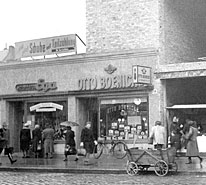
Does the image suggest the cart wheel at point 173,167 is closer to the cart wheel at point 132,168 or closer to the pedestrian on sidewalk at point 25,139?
the cart wheel at point 132,168

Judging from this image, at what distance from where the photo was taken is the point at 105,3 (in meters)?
26.0

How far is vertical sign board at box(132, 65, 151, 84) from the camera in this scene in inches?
899

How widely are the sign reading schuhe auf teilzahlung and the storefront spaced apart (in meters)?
0.31

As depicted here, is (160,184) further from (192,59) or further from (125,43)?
(192,59)

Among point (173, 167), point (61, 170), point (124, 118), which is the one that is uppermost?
point (124, 118)

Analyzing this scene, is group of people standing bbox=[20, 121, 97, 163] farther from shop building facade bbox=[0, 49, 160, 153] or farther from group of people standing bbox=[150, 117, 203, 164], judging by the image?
group of people standing bbox=[150, 117, 203, 164]

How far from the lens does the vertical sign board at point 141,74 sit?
22828 mm

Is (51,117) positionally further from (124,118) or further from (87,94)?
(124,118)

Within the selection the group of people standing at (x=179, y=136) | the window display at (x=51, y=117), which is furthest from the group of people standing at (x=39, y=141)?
the group of people standing at (x=179, y=136)

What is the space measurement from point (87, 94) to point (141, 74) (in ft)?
13.0

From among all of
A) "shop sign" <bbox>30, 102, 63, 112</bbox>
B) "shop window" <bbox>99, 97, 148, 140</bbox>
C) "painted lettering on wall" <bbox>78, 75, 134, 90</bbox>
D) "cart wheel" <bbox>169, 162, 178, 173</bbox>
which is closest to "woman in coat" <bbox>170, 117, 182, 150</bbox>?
"shop window" <bbox>99, 97, 148, 140</bbox>

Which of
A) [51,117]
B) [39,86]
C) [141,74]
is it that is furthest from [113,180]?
[39,86]

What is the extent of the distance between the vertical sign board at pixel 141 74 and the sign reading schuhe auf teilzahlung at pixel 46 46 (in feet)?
15.8

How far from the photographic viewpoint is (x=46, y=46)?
27.4 m
